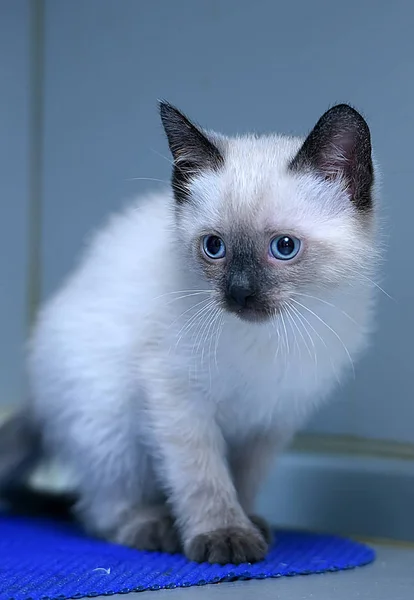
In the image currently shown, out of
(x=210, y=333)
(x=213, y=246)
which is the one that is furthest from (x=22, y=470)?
(x=213, y=246)

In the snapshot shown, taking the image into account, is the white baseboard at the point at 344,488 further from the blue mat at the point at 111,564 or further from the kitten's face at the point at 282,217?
the kitten's face at the point at 282,217

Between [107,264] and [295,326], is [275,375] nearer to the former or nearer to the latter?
[295,326]

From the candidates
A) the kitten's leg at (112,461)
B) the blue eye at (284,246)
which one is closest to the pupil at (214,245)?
the blue eye at (284,246)

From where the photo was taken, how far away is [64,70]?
2.46 m

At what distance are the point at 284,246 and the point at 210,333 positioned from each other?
0.23 m

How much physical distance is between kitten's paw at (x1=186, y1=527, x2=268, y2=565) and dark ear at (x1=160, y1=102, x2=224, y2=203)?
628mm

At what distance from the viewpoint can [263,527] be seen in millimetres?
1812

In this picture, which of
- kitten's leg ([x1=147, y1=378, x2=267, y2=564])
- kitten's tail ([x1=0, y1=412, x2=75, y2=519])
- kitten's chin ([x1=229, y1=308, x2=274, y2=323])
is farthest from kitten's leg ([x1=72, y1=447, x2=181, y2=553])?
kitten's chin ([x1=229, y1=308, x2=274, y2=323])

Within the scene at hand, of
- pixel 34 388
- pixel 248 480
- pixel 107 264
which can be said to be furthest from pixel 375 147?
pixel 34 388

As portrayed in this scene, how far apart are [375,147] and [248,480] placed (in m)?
0.80

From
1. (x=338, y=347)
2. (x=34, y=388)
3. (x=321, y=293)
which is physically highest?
(x=321, y=293)

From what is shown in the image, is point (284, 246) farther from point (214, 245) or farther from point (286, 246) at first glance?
point (214, 245)

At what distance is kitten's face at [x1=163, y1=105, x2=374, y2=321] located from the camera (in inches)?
60.2

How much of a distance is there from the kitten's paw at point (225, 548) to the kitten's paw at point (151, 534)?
0.11m
